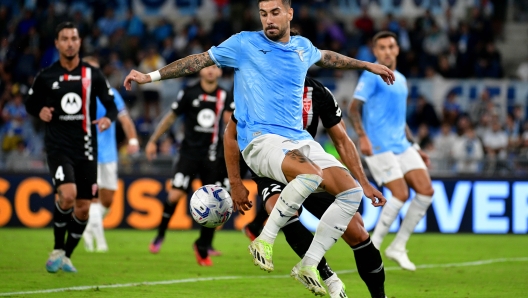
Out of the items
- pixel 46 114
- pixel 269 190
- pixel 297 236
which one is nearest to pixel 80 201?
pixel 46 114

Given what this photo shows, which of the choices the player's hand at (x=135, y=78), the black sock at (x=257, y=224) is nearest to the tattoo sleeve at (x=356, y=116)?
the black sock at (x=257, y=224)

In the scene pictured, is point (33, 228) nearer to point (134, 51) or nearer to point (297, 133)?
point (134, 51)

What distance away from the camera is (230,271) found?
9.86 metres

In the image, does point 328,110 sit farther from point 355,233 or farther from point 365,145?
point 365,145

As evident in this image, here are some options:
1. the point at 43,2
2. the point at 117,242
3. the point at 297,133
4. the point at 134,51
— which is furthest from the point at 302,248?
the point at 43,2

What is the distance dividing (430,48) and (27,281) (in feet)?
50.6

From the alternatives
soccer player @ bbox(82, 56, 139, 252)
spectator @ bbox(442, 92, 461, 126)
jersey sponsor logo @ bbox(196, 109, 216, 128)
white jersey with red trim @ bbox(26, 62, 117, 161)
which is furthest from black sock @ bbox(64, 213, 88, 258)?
spectator @ bbox(442, 92, 461, 126)

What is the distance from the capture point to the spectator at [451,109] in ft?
62.8

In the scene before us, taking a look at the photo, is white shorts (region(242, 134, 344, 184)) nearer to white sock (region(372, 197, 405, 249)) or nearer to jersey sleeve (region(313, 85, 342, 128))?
jersey sleeve (region(313, 85, 342, 128))

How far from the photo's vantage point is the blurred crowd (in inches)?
751

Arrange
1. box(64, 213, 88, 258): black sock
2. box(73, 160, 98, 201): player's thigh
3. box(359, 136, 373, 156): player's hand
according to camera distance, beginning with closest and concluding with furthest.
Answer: box(73, 160, 98, 201): player's thigh < box(64, 213, 88, 258): black sock < box(359, 136, 373, 156): player's hand

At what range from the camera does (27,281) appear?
8.48 meters

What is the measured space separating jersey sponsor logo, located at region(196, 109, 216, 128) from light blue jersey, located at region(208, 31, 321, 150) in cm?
478

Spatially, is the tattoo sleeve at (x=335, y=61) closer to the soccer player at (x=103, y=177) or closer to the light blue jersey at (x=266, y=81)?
the light blue jersey at (x=266, y=81)
